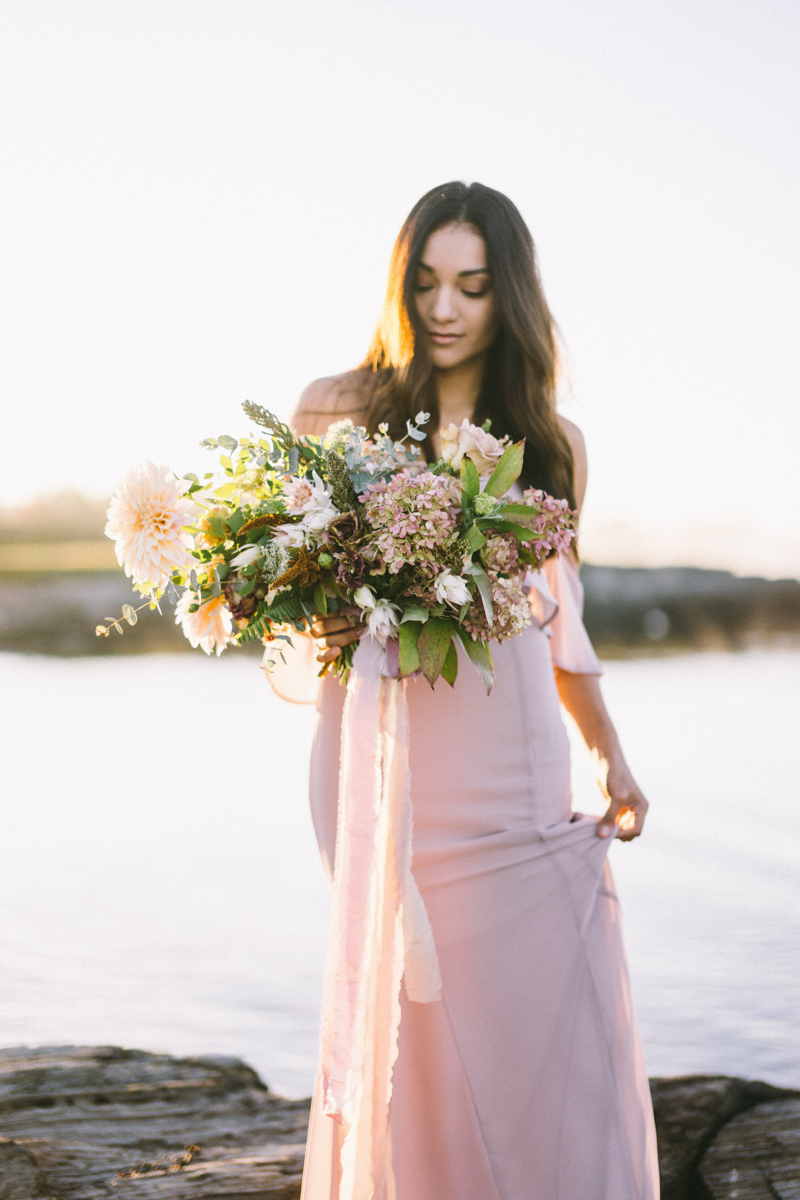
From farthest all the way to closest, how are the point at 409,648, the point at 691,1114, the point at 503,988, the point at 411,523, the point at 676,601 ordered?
the point at 676,601, the point at 691,1114, the point at 503,988, the point at 409,648, the point at 411,523

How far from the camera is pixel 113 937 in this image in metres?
4.89

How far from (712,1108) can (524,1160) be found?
100 cm

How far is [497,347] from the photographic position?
96.0 inches

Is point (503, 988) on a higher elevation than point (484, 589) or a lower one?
lower

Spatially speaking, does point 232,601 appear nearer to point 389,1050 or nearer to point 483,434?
point 483,434

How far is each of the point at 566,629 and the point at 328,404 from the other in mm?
726

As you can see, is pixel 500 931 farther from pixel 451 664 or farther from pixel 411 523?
pixel 411 523

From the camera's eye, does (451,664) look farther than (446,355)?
No

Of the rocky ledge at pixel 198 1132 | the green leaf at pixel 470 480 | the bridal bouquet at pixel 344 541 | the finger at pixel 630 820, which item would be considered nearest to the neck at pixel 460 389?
the bridal bouquet at pixel 344 541

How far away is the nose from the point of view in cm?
229

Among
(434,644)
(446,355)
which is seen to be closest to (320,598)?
(434,644)

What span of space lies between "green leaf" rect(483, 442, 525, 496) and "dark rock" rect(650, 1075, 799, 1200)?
1815mm

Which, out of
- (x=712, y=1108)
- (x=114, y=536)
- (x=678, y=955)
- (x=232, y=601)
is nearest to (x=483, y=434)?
(x=232, y=601)

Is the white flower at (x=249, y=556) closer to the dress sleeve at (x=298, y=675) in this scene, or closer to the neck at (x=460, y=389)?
the dress sleeve at (x=298, y=675)
